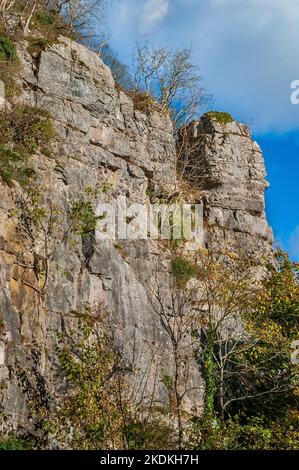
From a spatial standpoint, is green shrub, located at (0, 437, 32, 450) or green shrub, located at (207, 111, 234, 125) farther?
green shrub, located at (207, 111, 234, 125)

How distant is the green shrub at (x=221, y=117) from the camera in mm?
29781

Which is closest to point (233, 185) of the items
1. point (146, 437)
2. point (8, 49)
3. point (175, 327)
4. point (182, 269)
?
point (182, 269)

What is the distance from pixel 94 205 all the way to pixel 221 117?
40.0 ft

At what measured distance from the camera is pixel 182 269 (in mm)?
23031

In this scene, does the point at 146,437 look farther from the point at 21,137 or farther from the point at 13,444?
the point at 21,137

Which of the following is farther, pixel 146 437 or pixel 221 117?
pixel 221 117

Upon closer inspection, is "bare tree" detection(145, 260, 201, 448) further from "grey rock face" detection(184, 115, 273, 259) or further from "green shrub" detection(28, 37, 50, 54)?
"green shrub" detection(28, 37, 50, 54)

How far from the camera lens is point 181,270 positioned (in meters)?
23.0

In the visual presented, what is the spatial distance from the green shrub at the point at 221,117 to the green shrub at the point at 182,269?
9892 millimetres

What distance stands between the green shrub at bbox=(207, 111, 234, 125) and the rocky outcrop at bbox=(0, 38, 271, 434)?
0.35 meters

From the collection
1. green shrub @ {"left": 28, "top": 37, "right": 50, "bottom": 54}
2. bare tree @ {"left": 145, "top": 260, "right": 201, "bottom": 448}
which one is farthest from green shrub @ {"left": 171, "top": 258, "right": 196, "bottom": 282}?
green shrub @ {"left": 28, "top": 37, "right": 50, "bottom": 54}

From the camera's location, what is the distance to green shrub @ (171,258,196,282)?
22766 millimetres

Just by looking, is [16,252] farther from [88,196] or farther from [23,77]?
[23,77]

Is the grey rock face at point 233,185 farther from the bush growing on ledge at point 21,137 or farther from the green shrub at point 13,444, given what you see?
the green shrub at point 13,444
